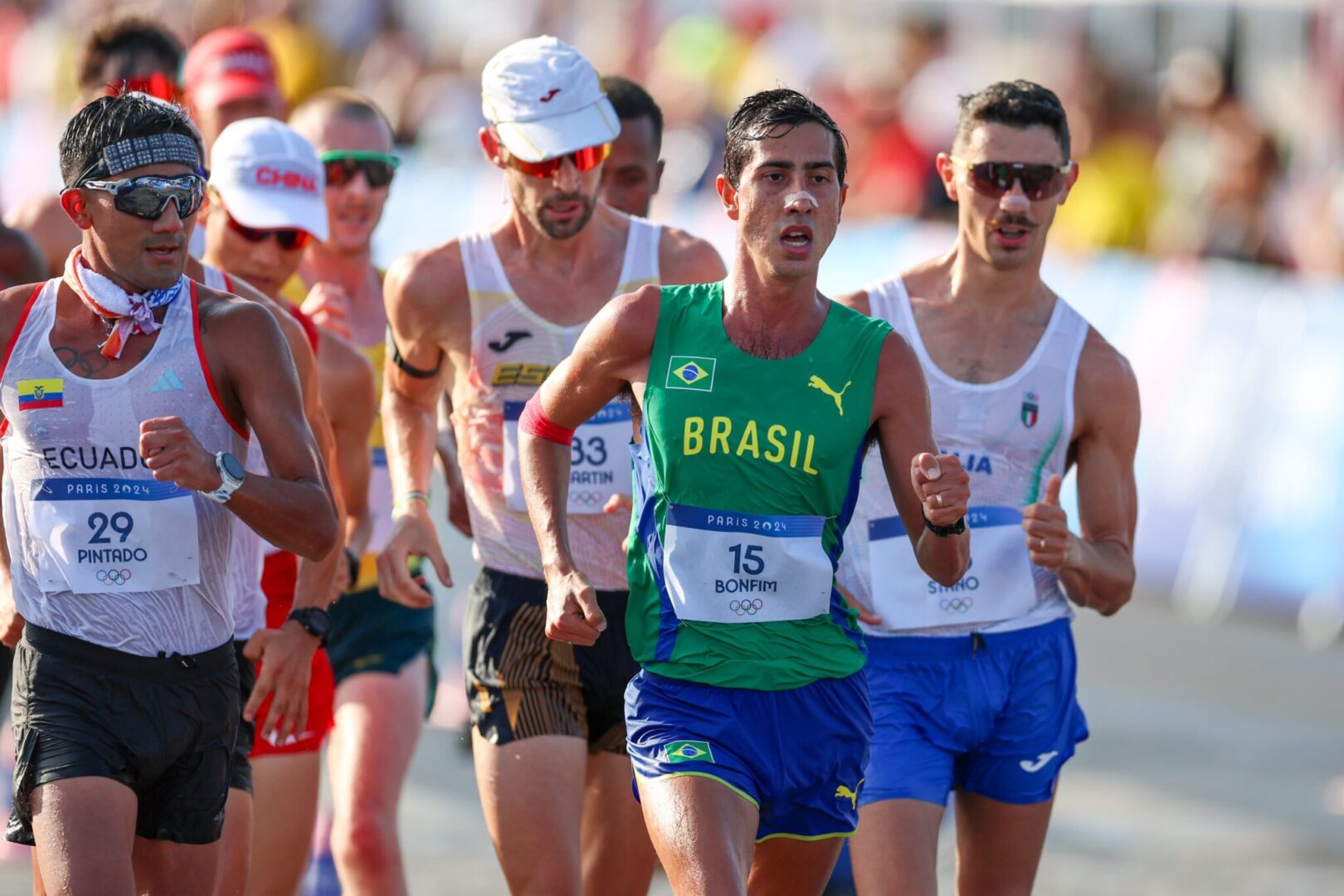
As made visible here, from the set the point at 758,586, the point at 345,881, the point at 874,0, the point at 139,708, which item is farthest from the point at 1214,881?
the point at 874,0

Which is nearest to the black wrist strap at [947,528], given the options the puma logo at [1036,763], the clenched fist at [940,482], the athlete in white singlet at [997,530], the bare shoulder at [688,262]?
the clenched fist at [940,482]

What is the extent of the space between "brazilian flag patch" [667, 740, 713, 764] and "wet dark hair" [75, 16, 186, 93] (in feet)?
13.0

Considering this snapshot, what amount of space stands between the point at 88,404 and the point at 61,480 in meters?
0.18

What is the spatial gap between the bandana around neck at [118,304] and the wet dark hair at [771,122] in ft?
4.22

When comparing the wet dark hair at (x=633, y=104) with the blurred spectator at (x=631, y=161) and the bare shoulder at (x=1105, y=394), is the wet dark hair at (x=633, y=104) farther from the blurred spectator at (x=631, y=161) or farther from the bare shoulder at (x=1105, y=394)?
the bare shoulder at (x=1105, y=394)

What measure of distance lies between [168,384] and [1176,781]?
6.48 m

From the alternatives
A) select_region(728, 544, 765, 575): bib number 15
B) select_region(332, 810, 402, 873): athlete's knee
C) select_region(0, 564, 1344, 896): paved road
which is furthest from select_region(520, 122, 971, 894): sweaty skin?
select_region(0, 564, 1344, 896): paved road

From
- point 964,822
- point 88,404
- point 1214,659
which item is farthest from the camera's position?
point 1214,659

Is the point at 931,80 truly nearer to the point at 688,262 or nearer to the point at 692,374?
the point at 688,262

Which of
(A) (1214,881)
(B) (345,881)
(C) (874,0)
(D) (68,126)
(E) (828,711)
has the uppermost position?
(C) (874,0)

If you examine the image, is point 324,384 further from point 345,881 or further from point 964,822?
point 964,822

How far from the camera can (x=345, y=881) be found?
21.5 feet

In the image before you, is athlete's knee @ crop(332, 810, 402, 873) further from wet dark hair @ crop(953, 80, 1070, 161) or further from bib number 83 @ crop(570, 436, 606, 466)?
wet dark hair @ crop(953, 80, 1070, 161)

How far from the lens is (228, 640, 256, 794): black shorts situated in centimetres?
536
